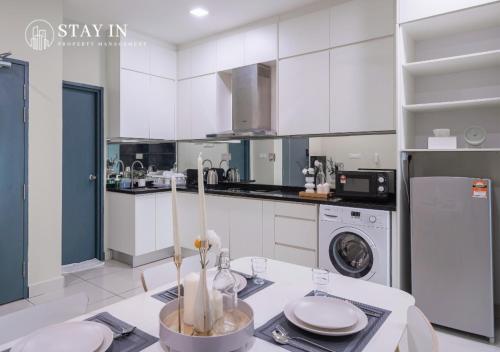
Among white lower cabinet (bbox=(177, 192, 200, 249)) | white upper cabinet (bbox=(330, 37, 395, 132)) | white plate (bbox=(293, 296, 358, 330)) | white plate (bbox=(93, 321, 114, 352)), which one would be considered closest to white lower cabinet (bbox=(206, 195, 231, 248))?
white lower cabinet (bbox=(177, 192, 200, 249))

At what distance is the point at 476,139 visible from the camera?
2713 millimetres

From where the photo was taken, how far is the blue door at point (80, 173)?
3.96 meters

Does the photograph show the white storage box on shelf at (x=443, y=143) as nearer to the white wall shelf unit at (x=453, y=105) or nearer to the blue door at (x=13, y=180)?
the white wall shelf unit at (x=453, y=105)

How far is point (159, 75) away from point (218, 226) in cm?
223

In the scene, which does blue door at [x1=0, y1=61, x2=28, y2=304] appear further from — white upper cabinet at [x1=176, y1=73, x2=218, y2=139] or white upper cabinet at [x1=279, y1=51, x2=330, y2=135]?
white upper cabinet at [x1=279, y1=51, x2=330, y2=135]

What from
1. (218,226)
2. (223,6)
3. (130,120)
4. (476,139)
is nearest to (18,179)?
(130,120)

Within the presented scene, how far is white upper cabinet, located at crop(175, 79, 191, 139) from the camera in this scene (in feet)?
15.2

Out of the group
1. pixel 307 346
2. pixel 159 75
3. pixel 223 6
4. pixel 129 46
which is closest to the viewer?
pixel 307 346

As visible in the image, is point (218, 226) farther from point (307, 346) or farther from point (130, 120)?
point (307, 346)

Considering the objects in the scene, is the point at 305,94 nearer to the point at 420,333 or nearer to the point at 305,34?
the point at 305,34

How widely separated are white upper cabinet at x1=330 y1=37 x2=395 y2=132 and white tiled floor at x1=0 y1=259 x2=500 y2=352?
176 cm

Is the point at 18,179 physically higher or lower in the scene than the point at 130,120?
lower

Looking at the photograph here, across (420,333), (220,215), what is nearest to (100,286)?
(220,215)

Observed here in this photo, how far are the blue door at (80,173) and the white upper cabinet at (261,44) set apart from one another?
1.96 m
